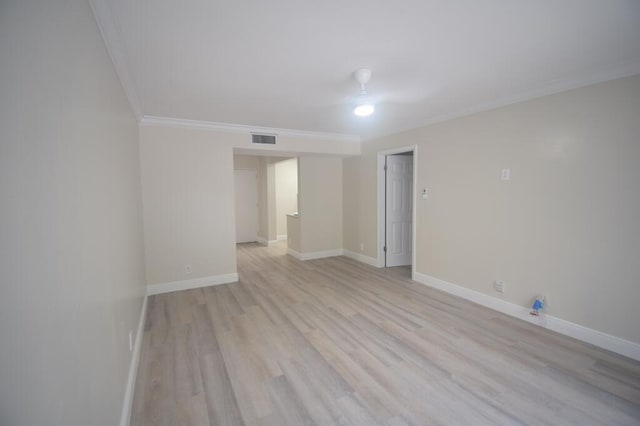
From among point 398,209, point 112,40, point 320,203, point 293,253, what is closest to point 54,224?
point 112,40

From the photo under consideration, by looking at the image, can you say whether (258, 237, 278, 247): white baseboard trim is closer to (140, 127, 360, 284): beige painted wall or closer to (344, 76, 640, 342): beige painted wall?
(140, 127, 360, 284): beige painted wall

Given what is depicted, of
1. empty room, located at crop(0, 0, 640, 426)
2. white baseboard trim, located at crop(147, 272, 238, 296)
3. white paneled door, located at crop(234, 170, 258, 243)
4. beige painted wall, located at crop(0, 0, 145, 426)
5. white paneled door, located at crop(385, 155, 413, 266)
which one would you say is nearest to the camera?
beige painted wall, located at crop(0, 0, 145, 426)

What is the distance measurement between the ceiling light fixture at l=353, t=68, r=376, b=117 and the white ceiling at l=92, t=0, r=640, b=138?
0.26 feet

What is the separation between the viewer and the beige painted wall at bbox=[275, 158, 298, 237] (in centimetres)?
744

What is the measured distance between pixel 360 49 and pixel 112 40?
5.50 feet

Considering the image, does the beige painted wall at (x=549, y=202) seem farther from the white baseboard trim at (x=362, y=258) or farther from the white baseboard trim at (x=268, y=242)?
the white baseboard trim at (x=268, y=242)

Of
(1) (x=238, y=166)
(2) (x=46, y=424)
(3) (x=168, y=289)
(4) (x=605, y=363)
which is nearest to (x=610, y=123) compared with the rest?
(4) (x=605, y=363)

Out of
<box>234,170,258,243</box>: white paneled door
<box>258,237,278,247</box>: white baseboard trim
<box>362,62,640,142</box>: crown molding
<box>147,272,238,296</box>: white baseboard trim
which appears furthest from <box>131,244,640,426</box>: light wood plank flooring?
<box>234,170,258,243</box>: white paneled door

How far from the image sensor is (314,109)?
3465mm

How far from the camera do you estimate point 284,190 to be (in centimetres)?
756

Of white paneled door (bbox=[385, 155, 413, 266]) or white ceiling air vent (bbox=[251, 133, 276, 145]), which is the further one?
white paneled door (bbox=[385, 155, 413, 266])

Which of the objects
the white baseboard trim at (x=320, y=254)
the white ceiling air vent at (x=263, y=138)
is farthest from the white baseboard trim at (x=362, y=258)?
the white ceiling air vent at (x=263, y=138)

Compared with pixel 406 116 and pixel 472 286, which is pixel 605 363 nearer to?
pixel 472 286

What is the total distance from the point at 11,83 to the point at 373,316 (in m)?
3.27
